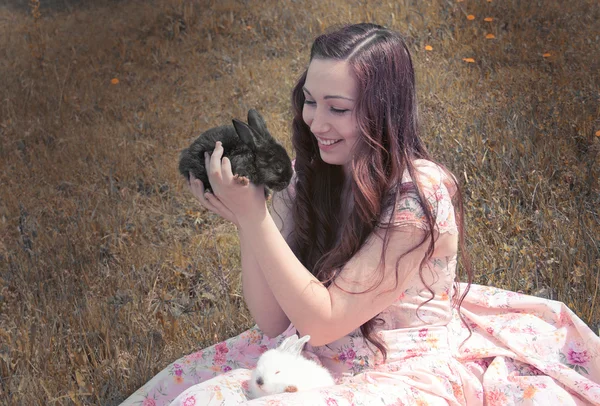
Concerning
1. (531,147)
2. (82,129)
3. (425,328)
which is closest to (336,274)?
(425,328)

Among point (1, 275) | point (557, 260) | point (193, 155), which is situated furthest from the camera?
point (1, 275)

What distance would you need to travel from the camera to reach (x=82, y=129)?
5.26m

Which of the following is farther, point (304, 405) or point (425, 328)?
point (425, 328)

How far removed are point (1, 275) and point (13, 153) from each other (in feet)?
5.71

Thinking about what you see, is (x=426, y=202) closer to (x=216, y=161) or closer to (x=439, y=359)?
(x=439, y=359)

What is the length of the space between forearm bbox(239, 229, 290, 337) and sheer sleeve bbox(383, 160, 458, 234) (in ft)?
1.75

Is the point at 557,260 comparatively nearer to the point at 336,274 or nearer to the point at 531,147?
the point at 531,147

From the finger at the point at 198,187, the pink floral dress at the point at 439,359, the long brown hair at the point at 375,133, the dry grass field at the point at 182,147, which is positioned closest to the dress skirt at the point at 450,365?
the pink floral dress at the point at 439,359

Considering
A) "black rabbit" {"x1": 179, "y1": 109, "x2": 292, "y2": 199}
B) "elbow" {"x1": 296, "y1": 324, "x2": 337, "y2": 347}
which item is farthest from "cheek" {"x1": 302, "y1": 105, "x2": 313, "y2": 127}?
"elbow" {"x1": 296, "y1": 324, "x2": 337, "y2": 347}

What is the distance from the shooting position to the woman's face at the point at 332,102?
2.11 meters

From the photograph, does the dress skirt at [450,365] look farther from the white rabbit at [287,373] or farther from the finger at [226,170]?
the finger at [226,170]

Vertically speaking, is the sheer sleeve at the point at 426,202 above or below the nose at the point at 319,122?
below

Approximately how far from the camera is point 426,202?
6.81ft

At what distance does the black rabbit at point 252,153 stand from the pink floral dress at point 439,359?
0.40 meters
